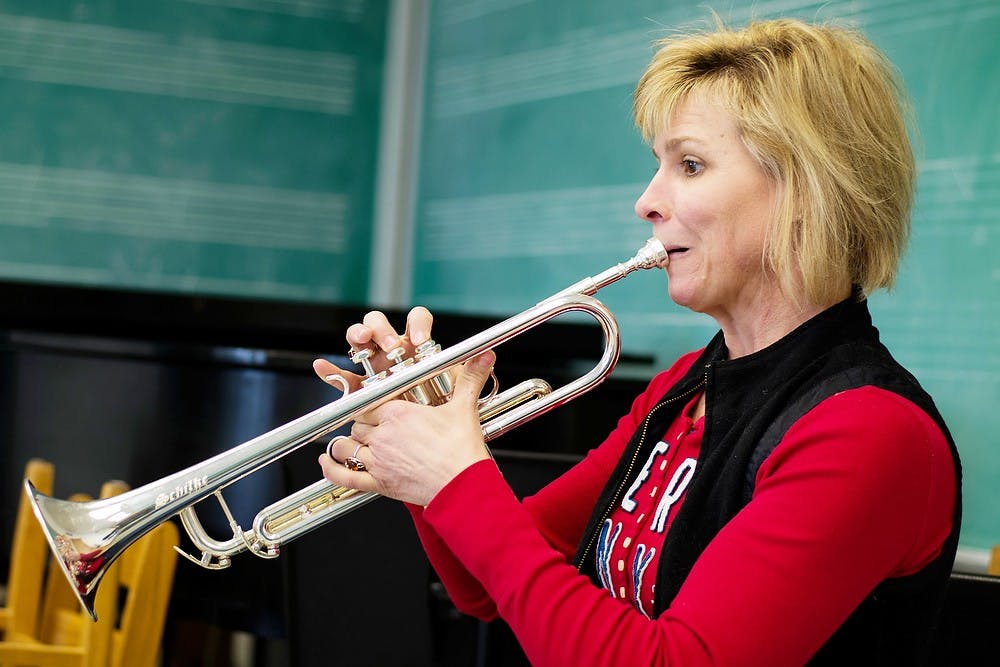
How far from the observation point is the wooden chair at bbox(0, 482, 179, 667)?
2.11m

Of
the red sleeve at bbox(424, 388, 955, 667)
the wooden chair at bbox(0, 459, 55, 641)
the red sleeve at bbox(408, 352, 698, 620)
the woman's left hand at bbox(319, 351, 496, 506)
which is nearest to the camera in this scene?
the red sleeve at bbox(424, 388, 955, 667)

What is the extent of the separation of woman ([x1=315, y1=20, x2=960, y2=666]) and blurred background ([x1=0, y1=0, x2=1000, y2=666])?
0.34 feet

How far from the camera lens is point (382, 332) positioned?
4.64 feet

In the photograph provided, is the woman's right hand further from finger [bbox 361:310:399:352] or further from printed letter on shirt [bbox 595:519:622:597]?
printed letter on shirt [bbox 595:519:622:597]

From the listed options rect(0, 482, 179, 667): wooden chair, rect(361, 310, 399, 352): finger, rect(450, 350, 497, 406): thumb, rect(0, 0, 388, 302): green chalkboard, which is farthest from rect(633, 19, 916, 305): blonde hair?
rect(0, 0, 388, 302): green chalkboard

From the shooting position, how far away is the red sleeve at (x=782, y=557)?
43.1 inches

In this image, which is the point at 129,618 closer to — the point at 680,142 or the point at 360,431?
the point at 360,431

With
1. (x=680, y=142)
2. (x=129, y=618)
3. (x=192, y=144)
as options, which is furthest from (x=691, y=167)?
(x=192, y=144)

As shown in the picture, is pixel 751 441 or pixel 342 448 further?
pixel 342 448

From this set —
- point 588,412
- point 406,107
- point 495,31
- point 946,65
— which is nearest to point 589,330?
point 588,412

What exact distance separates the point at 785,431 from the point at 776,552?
158 millimetres

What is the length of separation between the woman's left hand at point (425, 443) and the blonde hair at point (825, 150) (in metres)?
0.38

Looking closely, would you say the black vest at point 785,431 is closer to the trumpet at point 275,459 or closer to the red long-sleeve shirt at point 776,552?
the red long-sleeve shirt at point 776,552

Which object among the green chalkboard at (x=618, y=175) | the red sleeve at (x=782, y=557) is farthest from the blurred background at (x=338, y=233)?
the red sleeve at (x=782, y=557)
